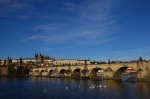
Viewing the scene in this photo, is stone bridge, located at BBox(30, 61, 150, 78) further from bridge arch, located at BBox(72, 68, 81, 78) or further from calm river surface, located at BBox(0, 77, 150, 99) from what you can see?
calm river surface, located at BBox(0, 77, 150, 99)

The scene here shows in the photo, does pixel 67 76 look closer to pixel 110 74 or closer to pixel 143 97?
pixel 110 74

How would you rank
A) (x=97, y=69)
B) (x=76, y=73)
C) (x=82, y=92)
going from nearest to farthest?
(x=82, y=92)
(x=97, y=69)
(x=76, y=73)

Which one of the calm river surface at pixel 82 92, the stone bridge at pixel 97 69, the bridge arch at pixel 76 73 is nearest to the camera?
the calm river surface at pixel 82 92

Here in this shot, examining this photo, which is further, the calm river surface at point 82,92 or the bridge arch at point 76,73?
the bridge arch at point 76,73

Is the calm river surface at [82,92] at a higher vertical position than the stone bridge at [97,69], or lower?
lower

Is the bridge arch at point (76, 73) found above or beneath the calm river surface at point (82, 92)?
above

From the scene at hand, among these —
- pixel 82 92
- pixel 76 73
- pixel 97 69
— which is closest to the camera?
pixel 82 92

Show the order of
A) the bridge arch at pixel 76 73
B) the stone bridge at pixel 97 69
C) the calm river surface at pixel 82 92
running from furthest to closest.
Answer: the bridge arch at pixel 76 73
the stone bridge at pixel 97 69
the calm river surface at pixel 82 92

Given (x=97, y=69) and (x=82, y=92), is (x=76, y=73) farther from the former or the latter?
(x=82, y=92)

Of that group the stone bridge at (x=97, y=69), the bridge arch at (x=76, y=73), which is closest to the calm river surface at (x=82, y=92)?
the stone bridge at (x=97, y=69)

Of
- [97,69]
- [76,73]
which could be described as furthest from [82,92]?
[76,73]

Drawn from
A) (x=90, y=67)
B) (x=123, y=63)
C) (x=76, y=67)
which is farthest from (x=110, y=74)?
(x=76, y=67)

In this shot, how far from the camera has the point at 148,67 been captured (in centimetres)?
6050

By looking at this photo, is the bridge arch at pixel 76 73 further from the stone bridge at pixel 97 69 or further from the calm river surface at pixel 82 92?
the calm river surface at pixel 82 92
